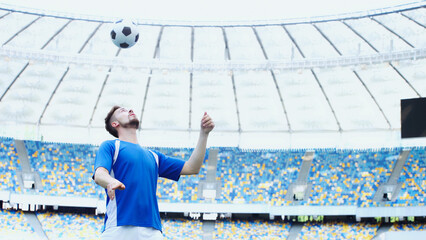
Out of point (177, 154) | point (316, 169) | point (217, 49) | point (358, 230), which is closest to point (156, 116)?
point (177, 154)

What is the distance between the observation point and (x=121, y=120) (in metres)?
3.80

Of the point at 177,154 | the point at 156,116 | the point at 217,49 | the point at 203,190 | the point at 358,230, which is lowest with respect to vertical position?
the point at 358,230

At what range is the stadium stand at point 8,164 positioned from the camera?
1193 inches

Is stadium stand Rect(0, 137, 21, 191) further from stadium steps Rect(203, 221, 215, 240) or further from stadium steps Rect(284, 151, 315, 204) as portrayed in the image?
stadium steps Rect(284, 151, 315, 204)

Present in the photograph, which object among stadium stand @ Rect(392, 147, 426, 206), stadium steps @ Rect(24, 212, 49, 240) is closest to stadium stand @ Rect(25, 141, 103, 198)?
stadium steps @ Rect(24, 212, 49, 240)

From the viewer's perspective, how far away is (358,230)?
30.0m

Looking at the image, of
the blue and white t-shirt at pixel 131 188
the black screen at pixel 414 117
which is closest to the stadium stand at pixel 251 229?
the black screen at pixel 414 117

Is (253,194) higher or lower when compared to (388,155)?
lower

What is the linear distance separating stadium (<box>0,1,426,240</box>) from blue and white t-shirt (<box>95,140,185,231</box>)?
19.6 meters

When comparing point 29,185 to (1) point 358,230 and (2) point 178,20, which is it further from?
(1) point 358,230

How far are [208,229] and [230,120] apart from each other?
Result: 6.57 m

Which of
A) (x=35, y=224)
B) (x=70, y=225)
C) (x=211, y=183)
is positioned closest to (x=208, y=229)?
(x=211, y=183)

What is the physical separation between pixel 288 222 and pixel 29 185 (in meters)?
15.6

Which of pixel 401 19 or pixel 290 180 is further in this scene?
pixel 290 180
